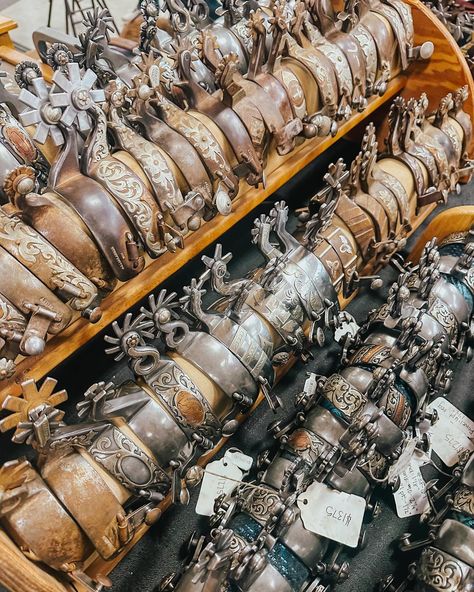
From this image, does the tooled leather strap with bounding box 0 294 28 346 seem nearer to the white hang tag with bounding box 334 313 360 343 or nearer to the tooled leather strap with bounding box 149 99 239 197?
the tooled leather strap with bounding box 149 99 239 197

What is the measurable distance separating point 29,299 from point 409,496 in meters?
0.83

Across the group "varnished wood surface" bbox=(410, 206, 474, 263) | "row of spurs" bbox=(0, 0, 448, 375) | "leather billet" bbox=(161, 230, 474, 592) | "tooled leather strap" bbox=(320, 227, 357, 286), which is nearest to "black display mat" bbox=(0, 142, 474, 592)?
"leather billet" bbox=(161, 230, 474, 592)

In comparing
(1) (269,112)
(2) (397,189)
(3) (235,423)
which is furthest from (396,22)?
(3) (235,423)

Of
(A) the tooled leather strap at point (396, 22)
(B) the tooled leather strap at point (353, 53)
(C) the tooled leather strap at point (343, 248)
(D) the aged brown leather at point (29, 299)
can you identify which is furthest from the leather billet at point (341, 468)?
(A) the tooled leather strap at point (396, 22)

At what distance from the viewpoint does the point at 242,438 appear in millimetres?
1244

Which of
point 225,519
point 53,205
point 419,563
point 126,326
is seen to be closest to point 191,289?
point 126,326

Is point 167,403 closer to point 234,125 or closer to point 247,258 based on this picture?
point 234,125

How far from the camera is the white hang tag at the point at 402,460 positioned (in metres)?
1.06

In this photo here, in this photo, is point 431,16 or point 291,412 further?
point 431,16

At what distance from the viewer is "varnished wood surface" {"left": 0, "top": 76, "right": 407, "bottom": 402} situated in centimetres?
87

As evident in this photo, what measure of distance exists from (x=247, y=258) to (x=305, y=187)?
0.43 metres

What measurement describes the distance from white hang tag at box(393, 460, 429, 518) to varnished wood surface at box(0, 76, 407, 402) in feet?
2.08

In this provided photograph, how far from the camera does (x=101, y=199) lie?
2.82 feet

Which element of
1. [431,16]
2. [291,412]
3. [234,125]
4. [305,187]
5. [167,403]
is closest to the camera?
[167,403]
